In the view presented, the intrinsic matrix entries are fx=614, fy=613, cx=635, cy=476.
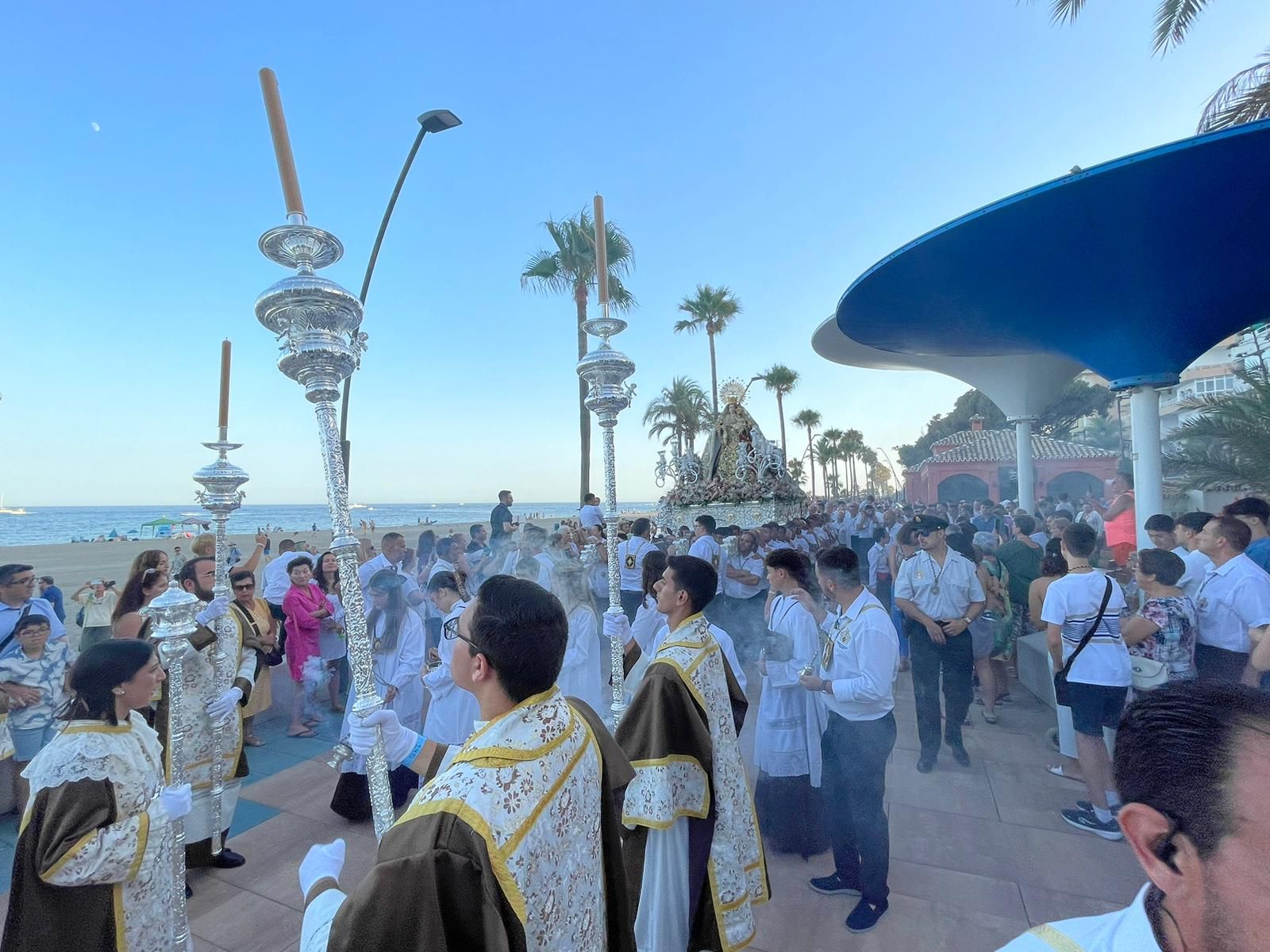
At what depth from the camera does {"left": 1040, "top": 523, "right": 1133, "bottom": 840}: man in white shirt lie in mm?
4379

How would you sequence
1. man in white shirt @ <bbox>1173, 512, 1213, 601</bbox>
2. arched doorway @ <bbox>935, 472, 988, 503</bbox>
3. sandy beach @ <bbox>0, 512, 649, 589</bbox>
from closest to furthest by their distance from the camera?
man in white shirt @ <bbox>1173, 512, 1213, 601</bbox> → sandy beach @ <bbox>0, 512, 649, 589</bbox> → arched doorway @ <bbox>935, 472, 988, 503</bbox>

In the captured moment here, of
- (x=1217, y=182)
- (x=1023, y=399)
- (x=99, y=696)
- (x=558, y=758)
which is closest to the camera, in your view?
(x=558, y=758)

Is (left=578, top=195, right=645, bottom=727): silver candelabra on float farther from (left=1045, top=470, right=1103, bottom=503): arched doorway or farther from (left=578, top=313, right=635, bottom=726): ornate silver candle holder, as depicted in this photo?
(left=1045, top=470, right=1103, bottom=503): arched doorway

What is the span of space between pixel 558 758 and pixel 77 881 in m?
2.12

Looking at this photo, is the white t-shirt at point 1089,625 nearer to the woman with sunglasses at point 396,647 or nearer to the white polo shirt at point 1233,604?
the white polo shirt at point 1233,604

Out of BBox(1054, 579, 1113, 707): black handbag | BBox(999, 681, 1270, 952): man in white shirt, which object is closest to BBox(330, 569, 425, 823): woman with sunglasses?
BBox(1054, 579, 1113, 707): black handbag

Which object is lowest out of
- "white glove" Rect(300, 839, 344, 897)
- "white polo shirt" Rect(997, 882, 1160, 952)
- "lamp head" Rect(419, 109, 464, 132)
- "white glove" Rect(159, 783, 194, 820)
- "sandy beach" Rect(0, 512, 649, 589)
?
"sandy beach" Rect(0, 512, 649, 589)

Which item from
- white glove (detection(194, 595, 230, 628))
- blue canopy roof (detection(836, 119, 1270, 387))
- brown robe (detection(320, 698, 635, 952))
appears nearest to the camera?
brown robe (detection(320, 698, 635, 952))

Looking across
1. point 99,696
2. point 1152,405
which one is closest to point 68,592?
point 99,696

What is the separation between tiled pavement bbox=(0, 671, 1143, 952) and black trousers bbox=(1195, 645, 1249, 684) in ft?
4.59

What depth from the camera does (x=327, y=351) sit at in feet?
6.18

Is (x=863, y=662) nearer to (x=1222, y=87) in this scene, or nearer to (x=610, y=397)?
(x=610, y=397)

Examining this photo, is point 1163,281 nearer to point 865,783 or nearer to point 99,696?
point 865,783

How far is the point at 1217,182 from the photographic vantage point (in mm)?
6723
